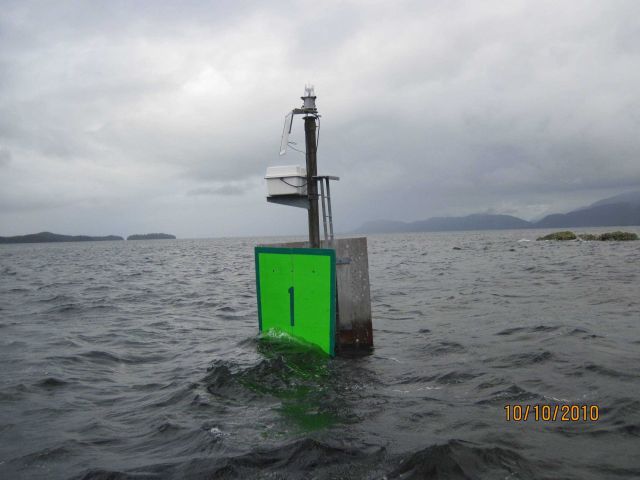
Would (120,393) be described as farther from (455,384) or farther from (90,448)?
(455,384)

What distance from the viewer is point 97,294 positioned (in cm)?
2105

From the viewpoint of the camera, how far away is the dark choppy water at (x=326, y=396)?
16.2ft

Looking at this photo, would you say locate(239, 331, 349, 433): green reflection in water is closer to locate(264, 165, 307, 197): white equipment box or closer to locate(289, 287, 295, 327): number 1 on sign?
locate(289, 287, 295, 327): number 1 on sign

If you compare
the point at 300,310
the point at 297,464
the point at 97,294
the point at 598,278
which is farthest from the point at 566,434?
the point at 97,294

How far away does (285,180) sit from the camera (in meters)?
9.58

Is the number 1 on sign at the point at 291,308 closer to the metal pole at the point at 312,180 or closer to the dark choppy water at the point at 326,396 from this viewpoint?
the dark choppy water at the point at 326,396

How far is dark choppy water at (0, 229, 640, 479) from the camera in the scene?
4945 millimetres

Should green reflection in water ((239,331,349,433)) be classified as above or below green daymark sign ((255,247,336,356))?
below

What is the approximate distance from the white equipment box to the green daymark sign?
1.21 m
